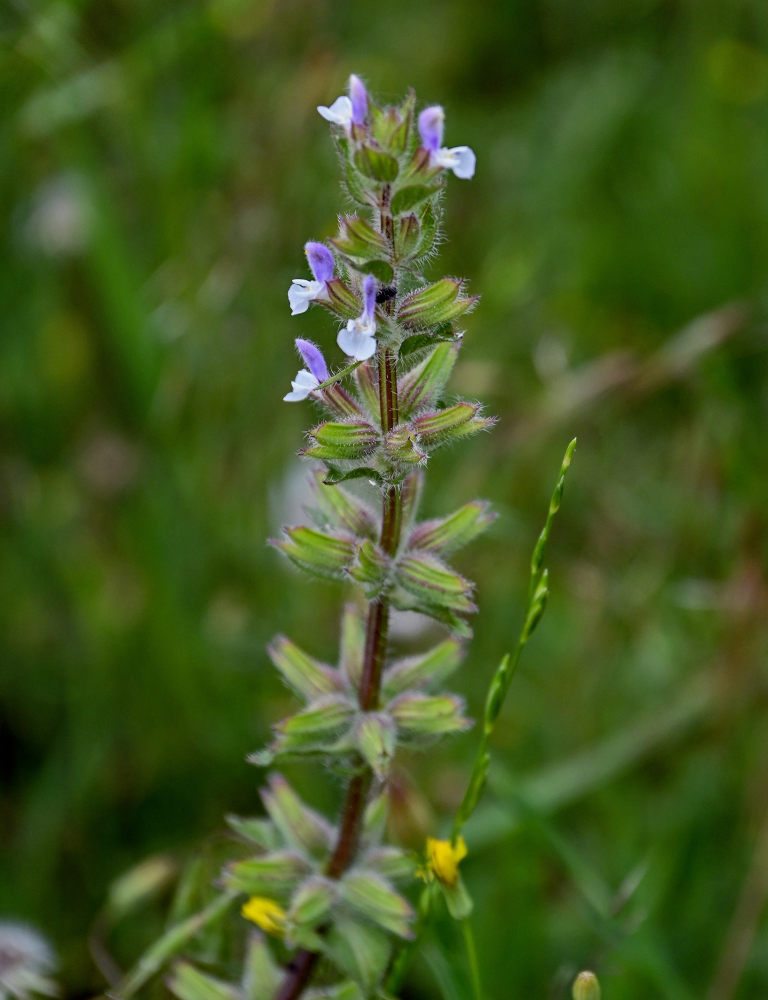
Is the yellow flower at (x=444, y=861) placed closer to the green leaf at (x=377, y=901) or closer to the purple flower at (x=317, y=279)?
the green leaf at (x=377, y=901)

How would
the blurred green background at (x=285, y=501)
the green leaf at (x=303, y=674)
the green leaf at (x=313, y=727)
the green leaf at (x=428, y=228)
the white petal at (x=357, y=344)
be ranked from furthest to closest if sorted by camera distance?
the blurred green background at (x=285, y=501)
the green leaf at (x=303, y=674)
the green leaf at (x=313, y=727)
the green leaf at (x=428, y=228)
the white petal at (x=357, y=344)

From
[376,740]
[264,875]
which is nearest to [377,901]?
[264,875]

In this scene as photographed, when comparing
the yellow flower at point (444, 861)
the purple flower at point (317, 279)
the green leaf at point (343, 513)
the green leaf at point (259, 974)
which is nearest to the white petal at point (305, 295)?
the purple flower at point (317, 279)

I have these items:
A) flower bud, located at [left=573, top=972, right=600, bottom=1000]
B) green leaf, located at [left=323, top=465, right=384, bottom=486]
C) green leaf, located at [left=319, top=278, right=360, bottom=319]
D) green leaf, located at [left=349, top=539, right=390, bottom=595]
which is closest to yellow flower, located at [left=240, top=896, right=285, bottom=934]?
flower bud, located at [left=573, top=972, right=600, bottom=1000]

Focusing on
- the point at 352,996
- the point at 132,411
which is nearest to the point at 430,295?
the point at 352,996

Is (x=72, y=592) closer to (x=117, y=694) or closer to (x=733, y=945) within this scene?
(x=117, y=694)

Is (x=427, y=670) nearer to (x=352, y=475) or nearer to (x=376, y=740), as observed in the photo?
(x=376, y=740)
